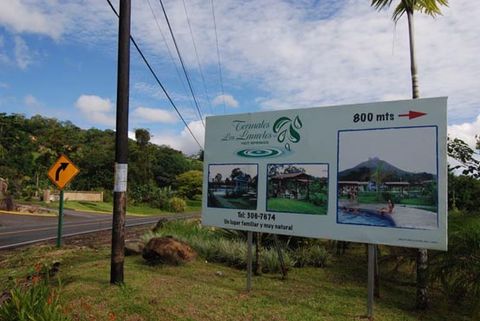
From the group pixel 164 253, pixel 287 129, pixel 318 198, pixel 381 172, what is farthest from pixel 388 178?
pixel 164 253

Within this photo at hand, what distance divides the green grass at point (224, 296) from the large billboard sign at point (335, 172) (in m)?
1.02

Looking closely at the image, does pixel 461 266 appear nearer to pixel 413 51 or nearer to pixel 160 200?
pixel 413 51

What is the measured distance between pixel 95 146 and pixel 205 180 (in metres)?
77.0

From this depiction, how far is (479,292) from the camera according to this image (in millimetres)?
6203

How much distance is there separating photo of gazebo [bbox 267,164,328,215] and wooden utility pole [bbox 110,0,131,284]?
2.28m

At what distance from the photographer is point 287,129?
278 inches

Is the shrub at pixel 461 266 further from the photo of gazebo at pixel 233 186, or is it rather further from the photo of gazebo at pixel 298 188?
the photo of gazebo at pixel 233 186

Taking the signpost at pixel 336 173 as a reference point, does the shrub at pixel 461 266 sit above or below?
below

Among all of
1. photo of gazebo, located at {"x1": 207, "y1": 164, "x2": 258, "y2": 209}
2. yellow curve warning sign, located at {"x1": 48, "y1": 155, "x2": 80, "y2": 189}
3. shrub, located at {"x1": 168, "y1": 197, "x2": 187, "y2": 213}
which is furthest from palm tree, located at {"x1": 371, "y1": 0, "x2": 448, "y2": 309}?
shrub, located at {"x1": 168, "y1": 197, "x2": 187, "y2": 213}

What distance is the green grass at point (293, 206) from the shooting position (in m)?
6.65

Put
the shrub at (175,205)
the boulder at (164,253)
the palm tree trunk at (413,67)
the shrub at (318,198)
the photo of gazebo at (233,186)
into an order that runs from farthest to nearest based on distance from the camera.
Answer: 1. the shrub at (175,205)
2. the boulder at (164,253)
3. the photo of gazebo at (233,186)
4. the palm tree trunk at (413,67)
5. the shrub at (318,198)

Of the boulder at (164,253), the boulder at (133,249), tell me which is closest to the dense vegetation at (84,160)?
the boulder at (133,249)

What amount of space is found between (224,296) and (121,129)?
2978 millimetres

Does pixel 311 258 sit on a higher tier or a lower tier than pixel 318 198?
lower
